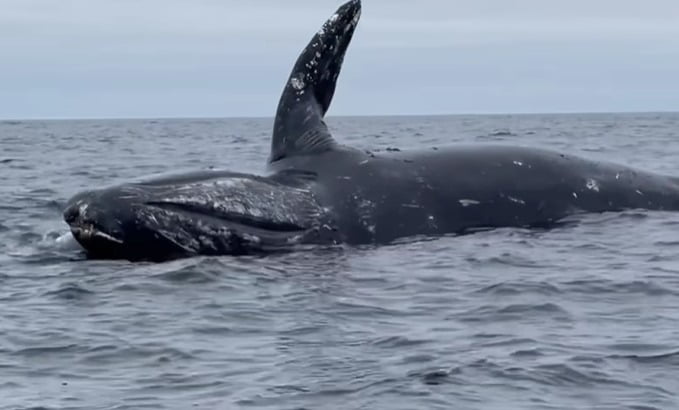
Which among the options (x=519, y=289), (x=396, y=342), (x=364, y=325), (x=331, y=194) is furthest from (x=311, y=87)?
(x=396, y=342)

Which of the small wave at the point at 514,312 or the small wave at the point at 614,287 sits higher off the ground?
the small wave at the point at 614,287

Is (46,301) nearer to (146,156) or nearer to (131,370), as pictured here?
(131,370)

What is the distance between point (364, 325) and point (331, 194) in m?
4.29

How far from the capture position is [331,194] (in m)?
14.8

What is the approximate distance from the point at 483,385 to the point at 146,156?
3215cm

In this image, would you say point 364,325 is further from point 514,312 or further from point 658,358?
point 658,358

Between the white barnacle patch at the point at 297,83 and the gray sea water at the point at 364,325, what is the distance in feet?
7.82

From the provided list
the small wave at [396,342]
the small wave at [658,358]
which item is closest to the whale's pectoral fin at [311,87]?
the small wave at [396,342]

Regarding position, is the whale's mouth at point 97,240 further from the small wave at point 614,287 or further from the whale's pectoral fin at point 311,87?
the small wave at point 614,287

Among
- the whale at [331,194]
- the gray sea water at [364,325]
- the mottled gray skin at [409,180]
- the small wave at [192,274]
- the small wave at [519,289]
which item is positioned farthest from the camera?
the mottled gray skin at [409,180]

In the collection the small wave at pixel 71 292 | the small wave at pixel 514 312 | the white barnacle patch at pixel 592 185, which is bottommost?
the small wave at pixel 71 292

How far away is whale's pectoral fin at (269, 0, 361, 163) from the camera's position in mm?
15383

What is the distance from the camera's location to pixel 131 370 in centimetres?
943

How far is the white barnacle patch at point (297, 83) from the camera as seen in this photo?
15547mm
